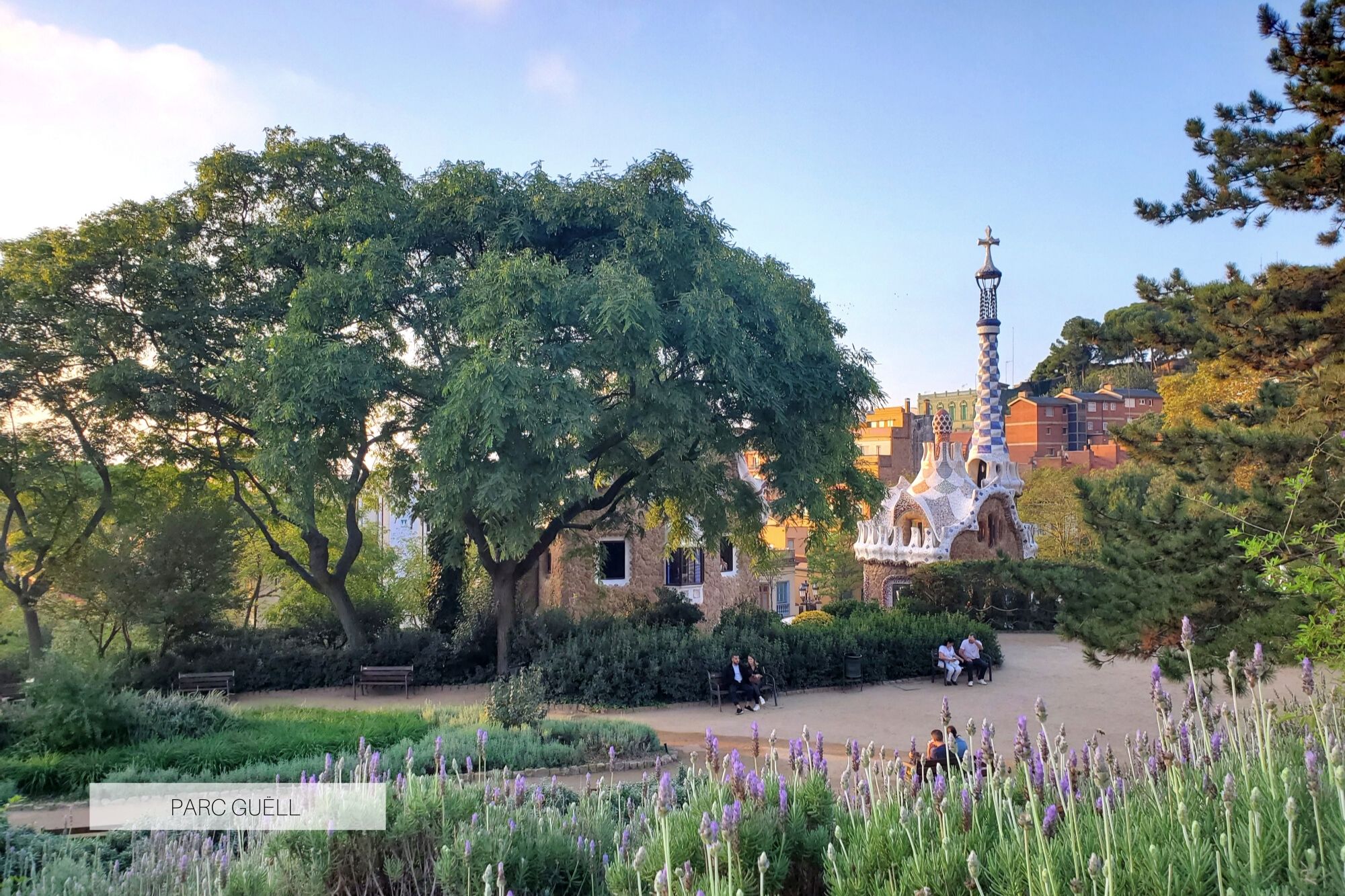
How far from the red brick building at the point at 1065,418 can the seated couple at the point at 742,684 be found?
203 ft

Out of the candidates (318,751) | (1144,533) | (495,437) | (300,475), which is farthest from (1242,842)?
(300,475)

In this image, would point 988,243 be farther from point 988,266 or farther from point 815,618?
point 815,618

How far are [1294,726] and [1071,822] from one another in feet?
16.0

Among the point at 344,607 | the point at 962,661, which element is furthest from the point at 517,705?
the point at 962,661

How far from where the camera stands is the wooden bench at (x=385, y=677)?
1891 centimetres

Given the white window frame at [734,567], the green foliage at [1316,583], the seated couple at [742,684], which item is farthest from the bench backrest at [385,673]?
the green foliage at [1316,583]

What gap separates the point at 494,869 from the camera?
4.90 metres

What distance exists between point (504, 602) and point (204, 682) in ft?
20.2

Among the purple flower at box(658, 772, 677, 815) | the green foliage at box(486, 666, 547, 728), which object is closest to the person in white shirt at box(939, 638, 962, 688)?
the green foliage at box(486, 666, 547, 728)

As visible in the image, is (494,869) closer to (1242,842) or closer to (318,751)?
(1242,842)

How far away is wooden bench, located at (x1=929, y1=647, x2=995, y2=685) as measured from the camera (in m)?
20.1

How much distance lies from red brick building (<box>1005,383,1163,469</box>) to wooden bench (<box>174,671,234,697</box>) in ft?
218

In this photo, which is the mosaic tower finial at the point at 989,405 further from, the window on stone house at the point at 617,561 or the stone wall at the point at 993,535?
the window on stone house at the point at 617,561

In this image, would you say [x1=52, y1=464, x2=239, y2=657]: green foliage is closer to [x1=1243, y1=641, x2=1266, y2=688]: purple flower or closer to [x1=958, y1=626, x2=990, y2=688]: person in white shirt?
[x1=958, y1=626, x2=990, y2=688]: person in white shirt
